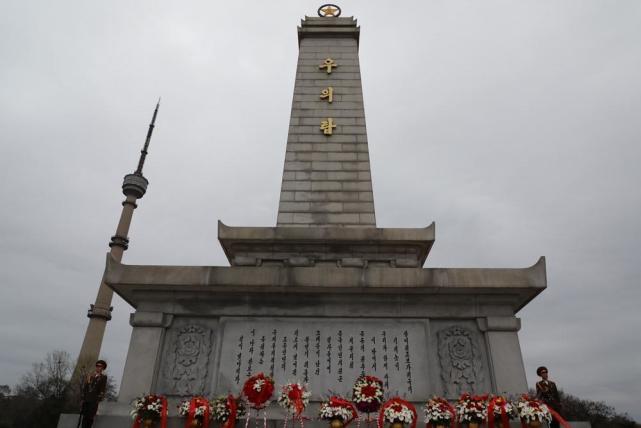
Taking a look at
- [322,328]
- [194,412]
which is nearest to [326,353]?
[322,328]

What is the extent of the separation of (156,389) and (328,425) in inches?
101

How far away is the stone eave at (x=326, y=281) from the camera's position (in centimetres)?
613

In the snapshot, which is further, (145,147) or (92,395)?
(145,147)

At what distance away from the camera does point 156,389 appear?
19.1ft

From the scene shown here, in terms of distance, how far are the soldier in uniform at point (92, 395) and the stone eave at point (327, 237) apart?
315 cm

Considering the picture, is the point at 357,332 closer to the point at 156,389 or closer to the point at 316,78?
the point at 156,389

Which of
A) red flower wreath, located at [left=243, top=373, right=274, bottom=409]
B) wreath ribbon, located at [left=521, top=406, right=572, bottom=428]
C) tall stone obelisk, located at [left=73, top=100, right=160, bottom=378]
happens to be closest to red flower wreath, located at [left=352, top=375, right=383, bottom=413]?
red flower wreath, located at [left=243, top=373, right=274, bottom=409]

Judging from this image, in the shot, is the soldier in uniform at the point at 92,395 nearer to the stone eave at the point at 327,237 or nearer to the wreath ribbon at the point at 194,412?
the wreath ribbon at the point at 194,412

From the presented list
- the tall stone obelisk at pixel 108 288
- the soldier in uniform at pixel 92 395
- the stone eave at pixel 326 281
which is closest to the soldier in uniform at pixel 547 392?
the stone eave at pixel 326 281

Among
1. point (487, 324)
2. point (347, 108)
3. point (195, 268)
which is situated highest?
point (347, 108)

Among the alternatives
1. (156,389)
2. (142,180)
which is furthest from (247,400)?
(142,180)

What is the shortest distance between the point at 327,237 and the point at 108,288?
37.0 m

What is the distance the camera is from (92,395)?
5312mm

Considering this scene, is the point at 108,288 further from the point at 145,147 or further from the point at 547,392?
the point at 547,392
